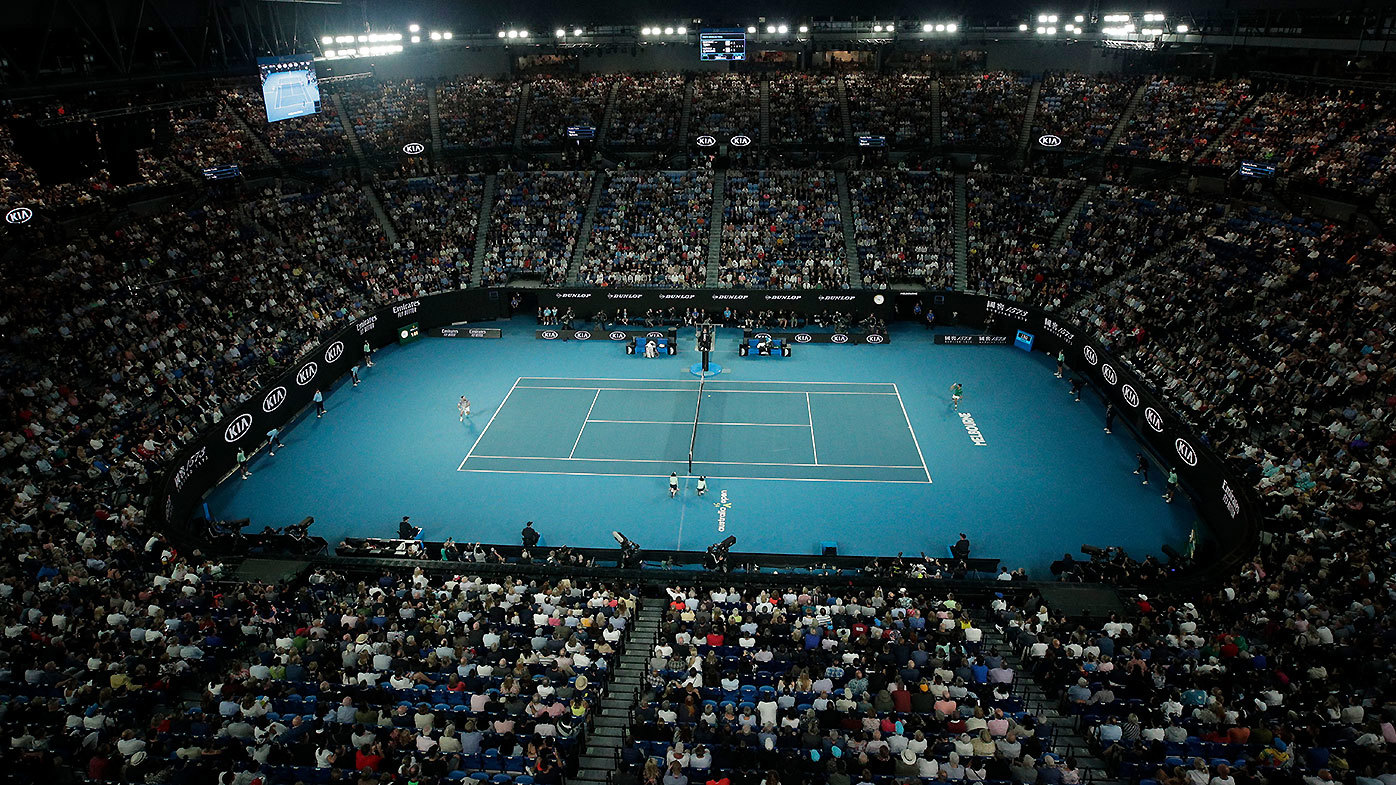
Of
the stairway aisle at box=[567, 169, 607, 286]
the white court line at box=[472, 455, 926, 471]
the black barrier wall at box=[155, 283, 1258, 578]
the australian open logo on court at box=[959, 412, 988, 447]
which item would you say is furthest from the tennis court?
the stairway aisle at box=[567, 169, 607, 286]

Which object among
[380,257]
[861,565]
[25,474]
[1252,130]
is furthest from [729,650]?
[1252,130]

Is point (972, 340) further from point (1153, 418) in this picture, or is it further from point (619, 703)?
point (619, 703)

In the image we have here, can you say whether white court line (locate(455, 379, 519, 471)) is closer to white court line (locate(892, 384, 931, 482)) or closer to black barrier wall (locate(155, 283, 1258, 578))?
black barrier wall (locate(155, 283, 1258, 578))

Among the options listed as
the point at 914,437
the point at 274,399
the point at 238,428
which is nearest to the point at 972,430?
the point at 914,437

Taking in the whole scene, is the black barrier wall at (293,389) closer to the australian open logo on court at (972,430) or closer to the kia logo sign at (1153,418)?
the australian open logo on court at (972,430)

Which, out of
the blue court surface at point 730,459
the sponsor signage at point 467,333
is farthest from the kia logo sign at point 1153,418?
the sponsor signage at point 467,333

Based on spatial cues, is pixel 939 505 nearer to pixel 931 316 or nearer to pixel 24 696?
pixel 931 316
